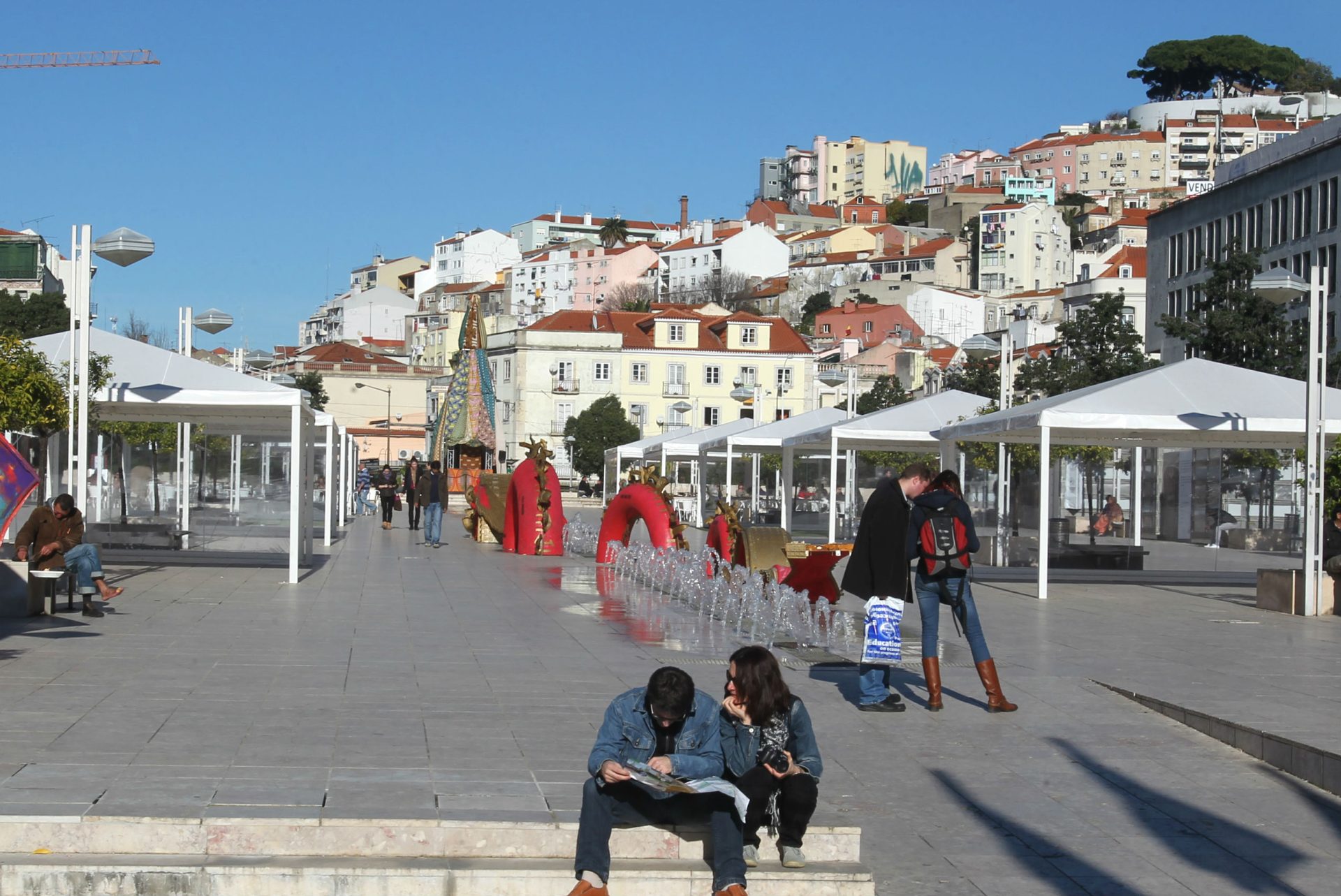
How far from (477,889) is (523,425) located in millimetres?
86203

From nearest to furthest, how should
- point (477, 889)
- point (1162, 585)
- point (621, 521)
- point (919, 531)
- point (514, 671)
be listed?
1. point (477, 889)
2. point (919, 531)
3. point (514, 671)
4. point (1162, 585)
5. point (621, 521)

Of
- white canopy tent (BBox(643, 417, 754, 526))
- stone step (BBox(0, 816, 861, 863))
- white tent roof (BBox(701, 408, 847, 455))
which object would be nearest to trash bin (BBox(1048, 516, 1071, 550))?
white tent roof (BBox(701, 408, 847, 455))

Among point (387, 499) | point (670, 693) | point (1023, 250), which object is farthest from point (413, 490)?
point (1023, 250)

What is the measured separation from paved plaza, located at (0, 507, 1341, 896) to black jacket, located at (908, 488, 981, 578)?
3.25 ft

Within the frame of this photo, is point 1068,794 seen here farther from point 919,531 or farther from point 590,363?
point 590,363

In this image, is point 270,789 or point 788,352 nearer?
point 270,789

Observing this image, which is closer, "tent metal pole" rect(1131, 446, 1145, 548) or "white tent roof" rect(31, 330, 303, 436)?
"white tent roof" rect(31, 330, 303, 436)

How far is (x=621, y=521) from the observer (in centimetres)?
2350

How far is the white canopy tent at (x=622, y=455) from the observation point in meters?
43.8

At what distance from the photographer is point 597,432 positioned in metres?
86.8

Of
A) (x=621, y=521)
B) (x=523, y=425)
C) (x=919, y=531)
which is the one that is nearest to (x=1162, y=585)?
(x=621, y=521)

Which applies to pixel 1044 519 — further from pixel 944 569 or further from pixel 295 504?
pixel 944 569

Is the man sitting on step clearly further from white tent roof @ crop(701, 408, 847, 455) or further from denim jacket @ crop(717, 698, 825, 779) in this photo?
white tent roof @ crop(701, 408, 847, 455)

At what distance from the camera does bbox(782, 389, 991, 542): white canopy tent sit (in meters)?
27.6
